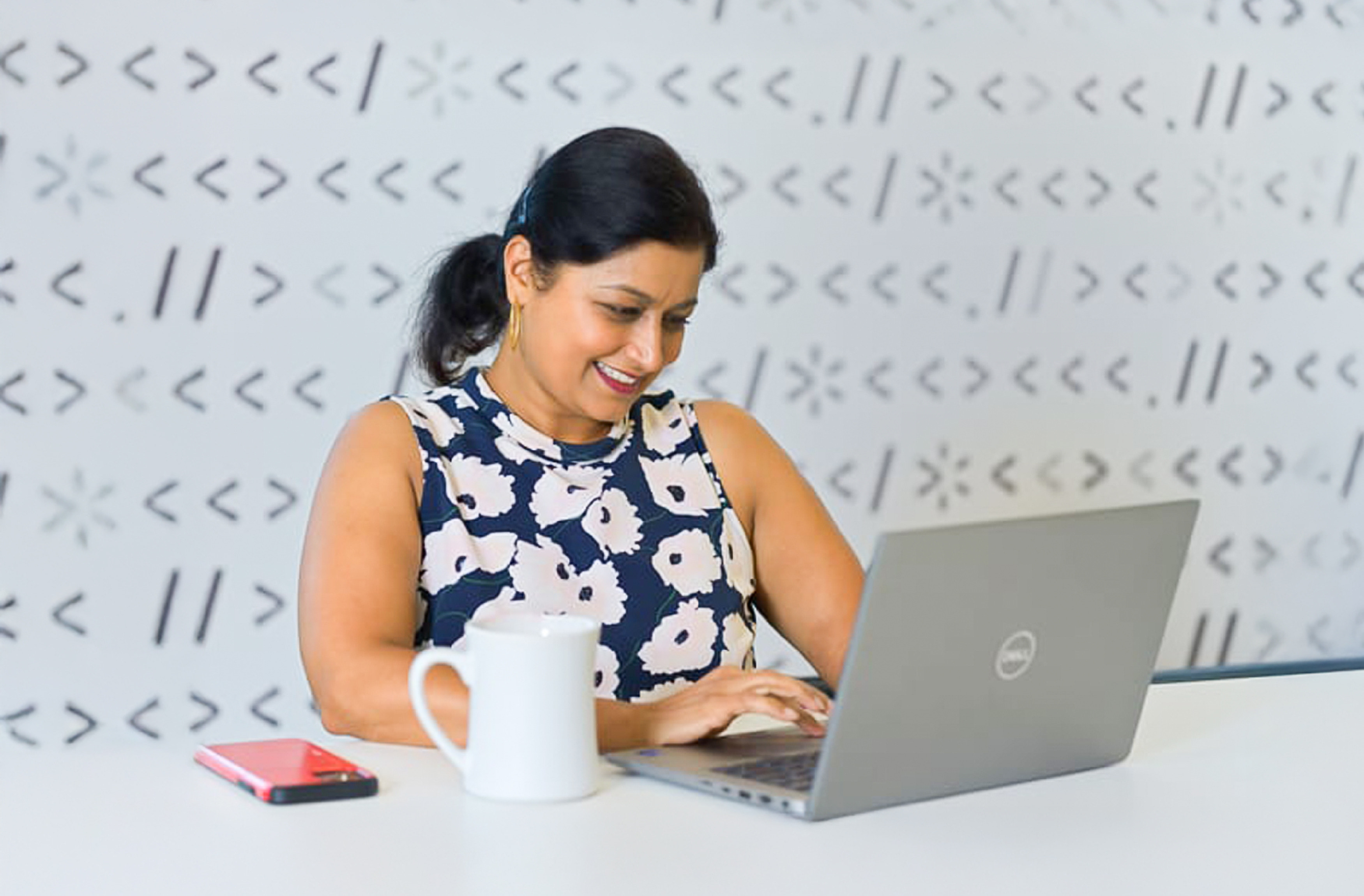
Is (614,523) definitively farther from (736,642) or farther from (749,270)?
(749,270)

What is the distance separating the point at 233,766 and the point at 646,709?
0.35m

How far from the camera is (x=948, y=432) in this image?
128 inches

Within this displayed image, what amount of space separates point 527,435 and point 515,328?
0.39 feet

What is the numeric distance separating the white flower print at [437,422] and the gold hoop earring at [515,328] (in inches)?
4.0

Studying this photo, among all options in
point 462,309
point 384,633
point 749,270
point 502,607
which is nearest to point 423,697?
point 384,633

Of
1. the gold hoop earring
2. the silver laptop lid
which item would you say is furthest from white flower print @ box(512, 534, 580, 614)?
the silver laptop lid

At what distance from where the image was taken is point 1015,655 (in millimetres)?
1328

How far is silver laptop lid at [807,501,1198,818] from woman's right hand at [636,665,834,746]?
0.63ft

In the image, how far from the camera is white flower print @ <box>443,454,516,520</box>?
189 centimetres

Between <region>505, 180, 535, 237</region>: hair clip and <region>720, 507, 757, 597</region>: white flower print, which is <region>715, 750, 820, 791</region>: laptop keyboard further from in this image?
<region>505, 180, 535, 237</region>: hair clip

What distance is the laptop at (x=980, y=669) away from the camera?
1.24 m

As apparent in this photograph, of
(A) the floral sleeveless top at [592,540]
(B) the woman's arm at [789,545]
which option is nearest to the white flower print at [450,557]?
(A) the floral sleeveless top at [592,540]

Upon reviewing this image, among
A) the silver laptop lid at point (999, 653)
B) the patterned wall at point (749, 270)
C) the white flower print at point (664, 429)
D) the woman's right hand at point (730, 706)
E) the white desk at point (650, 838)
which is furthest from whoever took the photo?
the patterned wall at point (749, 270)

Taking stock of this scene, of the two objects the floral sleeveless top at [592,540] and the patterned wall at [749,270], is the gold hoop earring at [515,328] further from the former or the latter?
the patterned wall at [749,270]
